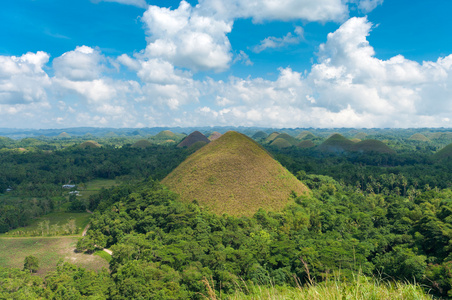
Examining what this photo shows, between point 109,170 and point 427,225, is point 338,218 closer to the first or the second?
point 427,225

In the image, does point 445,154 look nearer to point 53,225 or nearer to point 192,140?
point 192,140

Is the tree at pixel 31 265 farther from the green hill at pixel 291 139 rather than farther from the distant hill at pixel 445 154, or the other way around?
the green hill at pixel 291 139

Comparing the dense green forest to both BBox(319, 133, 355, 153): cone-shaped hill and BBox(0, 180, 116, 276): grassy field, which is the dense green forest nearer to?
BBox(0, 180, 116, 276): grassy field

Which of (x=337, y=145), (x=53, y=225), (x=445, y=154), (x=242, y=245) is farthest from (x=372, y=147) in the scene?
(x=53, y=225)

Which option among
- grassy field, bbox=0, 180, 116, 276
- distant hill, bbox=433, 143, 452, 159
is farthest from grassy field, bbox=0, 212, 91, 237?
distant hill, bbox=433, 143, 452, 159

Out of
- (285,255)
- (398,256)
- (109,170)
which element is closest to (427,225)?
(398,256)
